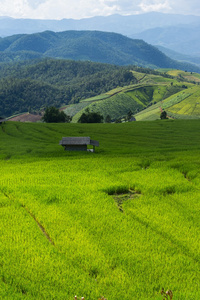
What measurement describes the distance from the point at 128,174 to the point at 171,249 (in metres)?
15.6

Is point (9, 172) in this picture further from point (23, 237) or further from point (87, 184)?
point (23, 237)

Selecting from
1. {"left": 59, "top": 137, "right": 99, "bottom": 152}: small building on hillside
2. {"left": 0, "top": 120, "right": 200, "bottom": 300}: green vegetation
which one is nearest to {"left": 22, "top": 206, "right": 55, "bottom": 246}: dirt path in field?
{"left": 0, "top": 120, "right": 200, "bottom": 300}: green vegetation

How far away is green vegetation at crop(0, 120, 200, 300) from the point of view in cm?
1273

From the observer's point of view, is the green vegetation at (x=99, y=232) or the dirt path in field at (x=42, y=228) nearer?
the green vegetation at (x=99, y=232)

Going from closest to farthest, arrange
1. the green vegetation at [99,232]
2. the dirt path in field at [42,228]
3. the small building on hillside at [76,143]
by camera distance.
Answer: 1. the green vegetation at [99,232]
2. the dirt path in field at [42,228]
3. the small building on hillside at [76,143]

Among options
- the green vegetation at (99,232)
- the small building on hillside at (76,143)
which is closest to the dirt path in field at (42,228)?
the green vegetation at (99,232)

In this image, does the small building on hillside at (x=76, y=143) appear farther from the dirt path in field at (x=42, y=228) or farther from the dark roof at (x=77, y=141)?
the dirt path in field at (x=42, y=228)

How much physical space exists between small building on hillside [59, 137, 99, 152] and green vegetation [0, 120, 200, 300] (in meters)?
13.7

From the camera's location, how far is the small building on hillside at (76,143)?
154ft

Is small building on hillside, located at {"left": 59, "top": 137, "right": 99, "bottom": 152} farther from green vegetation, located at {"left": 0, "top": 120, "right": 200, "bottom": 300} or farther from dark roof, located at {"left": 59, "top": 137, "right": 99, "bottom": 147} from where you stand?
green vegetation, located at {"left": 0, "top": 120, "right": 200, "bottom": 300}

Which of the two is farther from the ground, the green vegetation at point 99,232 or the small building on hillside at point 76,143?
the small building on hillside at point 76,143

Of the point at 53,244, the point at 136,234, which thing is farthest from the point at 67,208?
the point at 136,234

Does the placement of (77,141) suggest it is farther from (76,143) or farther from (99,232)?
(99,232)

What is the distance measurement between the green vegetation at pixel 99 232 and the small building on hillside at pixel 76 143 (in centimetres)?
1366
